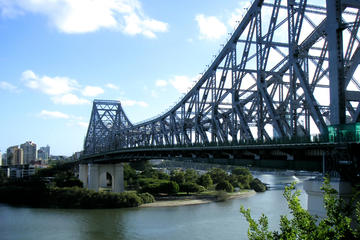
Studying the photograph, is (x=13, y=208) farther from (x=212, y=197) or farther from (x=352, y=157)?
(x=352, y=157)

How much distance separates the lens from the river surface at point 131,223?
28.7 metres

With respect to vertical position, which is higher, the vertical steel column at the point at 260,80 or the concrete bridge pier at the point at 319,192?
the vertical steel column at the point at 260,80

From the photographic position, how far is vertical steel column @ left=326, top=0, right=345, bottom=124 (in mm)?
14039

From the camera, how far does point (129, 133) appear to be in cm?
5550

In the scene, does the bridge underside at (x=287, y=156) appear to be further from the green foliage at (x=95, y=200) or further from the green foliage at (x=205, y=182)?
the green foliage at (x=205, y=182)

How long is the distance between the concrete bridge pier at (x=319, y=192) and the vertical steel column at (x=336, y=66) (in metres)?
2.46

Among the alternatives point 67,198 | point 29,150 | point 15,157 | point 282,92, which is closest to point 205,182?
point 67,198

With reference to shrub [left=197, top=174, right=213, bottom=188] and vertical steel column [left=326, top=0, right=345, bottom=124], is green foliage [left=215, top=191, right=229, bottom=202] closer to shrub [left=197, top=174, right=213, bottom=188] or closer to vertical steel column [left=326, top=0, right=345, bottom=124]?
shrub [left=197, top=174, right=213, bottom=188]

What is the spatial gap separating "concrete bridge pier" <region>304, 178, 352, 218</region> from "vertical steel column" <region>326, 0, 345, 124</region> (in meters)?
2.46

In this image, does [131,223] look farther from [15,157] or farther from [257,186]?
[15,157]

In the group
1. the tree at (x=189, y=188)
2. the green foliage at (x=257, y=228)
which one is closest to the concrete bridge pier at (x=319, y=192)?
the green foliage at (x=257, y=228)

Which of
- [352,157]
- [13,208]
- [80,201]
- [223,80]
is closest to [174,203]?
[80,201]

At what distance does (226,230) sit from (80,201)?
74.3 ft

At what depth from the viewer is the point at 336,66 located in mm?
14070
